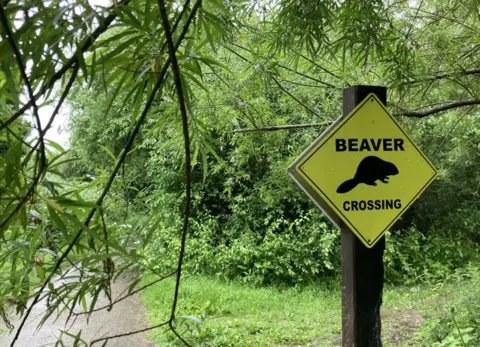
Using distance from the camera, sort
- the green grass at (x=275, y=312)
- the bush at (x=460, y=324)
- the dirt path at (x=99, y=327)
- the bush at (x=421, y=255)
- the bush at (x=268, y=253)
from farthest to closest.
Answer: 1. the bush at (x=421, y=255)
2. the bush at (x=268, y=253)
3. the dirt path at (x=99, y=327)
4. the green grass at (x=275, y=312)
5. the bush at (x=460, y=324)

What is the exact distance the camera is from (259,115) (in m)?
3.30

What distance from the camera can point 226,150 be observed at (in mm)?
6910

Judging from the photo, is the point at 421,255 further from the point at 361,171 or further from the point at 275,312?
the point at 361,171

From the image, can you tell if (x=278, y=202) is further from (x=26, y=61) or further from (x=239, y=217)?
(x=26, y=61)

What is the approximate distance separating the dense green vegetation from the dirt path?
24 cm

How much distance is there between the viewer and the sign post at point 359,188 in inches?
67.1

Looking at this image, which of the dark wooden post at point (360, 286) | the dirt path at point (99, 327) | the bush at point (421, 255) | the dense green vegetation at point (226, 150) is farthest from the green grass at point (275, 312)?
the dark wooden post at point (360, 286)

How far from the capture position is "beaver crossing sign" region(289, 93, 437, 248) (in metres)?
1.70

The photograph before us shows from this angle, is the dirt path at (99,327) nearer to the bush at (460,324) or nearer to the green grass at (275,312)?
the green grass at (275,312)

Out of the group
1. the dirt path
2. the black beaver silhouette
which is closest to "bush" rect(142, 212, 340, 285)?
the dirt path

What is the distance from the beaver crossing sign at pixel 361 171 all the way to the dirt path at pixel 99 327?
3015 mm

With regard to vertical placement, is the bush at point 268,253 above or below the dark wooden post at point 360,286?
above

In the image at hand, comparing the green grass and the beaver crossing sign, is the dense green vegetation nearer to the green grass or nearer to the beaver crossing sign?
the green grass

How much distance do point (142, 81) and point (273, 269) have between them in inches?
223
